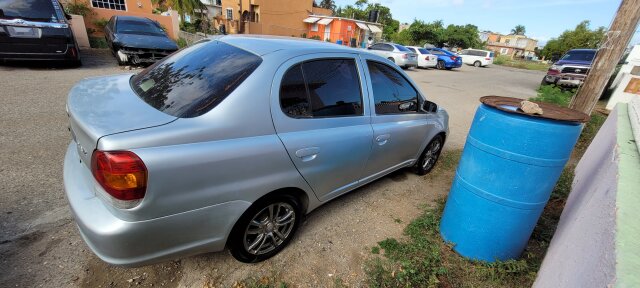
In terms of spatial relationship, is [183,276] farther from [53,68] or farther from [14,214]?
[53,68]

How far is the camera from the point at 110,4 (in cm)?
1560

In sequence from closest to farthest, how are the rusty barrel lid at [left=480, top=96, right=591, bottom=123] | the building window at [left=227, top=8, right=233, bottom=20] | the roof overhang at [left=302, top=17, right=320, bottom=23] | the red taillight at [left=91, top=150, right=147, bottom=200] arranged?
the red taillight at [left=91, top=150, right=147, bottom=200] → the rusty barrel lid at [left=480, top=96, right=591, bottom=123] → the roof overhang at [left=302, top=17, right=320, bottom=23] → the building window at [left=227, top=8, right=233, bottom=20]

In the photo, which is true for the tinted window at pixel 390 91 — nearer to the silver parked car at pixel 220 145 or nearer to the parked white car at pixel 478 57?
the silver parked car at pixel 220 145

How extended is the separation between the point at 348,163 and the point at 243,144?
1.10 metres

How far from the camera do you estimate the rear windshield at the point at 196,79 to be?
74.1 inches

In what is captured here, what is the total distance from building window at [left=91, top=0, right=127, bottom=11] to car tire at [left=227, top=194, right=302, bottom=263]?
18508 mm

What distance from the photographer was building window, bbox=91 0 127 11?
50.2ft

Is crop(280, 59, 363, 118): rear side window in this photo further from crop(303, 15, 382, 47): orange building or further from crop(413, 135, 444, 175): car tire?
crop(303, 15, 382, 47): orange building

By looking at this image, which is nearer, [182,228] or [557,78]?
[182,228]

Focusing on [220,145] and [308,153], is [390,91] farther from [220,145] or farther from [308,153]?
[220,145]

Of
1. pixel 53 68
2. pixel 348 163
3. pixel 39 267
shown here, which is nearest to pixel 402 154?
pixel 348 163

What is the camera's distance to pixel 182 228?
1.77m

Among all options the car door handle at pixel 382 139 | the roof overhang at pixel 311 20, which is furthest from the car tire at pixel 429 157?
the roof overhang at pixel 311 20

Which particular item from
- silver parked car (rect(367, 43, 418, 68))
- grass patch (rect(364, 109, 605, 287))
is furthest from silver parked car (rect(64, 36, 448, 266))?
silver parked car (rect(367, 43, 418, 68))
